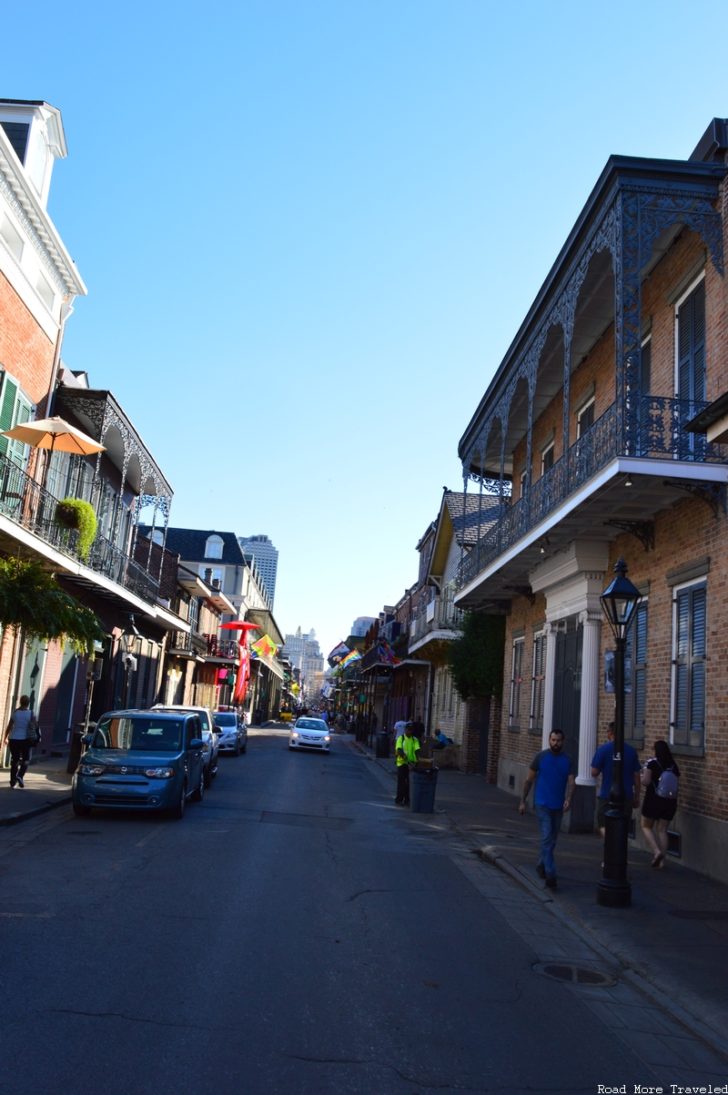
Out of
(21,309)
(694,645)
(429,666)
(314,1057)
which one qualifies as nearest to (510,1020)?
(314,1057)

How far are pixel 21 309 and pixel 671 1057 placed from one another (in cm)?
1751

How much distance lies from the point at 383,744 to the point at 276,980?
31.5 m

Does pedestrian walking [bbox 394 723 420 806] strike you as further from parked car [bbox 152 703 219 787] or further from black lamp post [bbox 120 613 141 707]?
black lamp post [bbox 120 613 141 707]

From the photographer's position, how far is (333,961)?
21.6 ft

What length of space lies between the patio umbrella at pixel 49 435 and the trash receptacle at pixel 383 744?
2191cm

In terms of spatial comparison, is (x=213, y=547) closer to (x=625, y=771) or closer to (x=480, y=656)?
(x=480, y=656)

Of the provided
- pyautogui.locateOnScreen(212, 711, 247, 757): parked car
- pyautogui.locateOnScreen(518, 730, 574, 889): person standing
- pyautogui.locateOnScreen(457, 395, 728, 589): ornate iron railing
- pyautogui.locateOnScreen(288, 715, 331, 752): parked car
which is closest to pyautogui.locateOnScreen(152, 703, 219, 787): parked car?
pyautogui.locateOnScreen(212, 711, 247, 757): parked car

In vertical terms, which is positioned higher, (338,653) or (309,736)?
(338,653)

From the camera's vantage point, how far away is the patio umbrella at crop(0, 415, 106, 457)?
653 inches

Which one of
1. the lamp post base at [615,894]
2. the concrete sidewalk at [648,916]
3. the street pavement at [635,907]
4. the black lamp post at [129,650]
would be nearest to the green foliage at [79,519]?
the street pavement at [635,907]

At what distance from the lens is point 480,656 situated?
24.8 m

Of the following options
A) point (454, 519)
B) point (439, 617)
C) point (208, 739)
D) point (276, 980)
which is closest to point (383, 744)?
point (439, 617)

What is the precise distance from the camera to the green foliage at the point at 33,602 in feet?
43.1

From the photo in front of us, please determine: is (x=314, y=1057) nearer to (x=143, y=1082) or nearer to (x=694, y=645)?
(x=143, y=1082)
